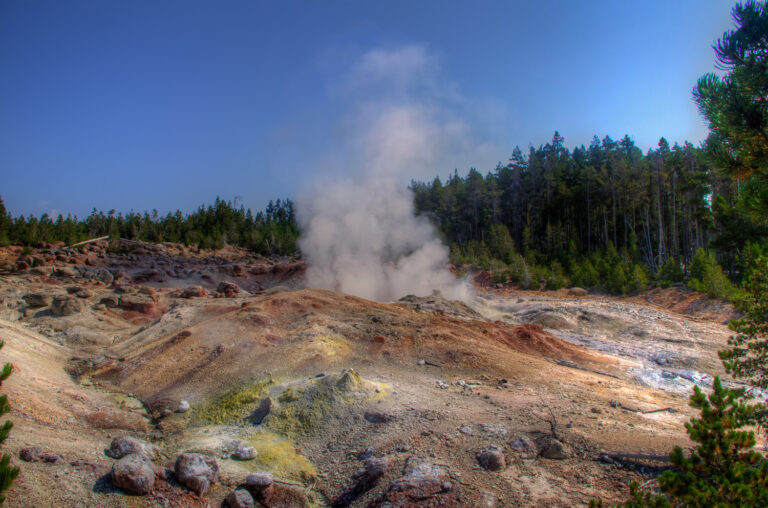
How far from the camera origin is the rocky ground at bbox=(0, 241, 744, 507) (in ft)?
13.9

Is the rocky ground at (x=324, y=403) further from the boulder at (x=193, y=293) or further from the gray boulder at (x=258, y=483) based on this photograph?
the boulder at (x=193, y=293)

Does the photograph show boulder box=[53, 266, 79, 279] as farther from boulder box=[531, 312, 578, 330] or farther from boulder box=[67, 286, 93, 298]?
boulder box=[531, 312, 578, 330]

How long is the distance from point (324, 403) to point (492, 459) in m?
2.70

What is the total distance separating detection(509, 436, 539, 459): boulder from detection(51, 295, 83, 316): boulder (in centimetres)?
1276

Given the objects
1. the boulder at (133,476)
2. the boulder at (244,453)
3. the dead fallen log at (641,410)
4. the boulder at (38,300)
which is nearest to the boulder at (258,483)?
the boulder at (244,453)

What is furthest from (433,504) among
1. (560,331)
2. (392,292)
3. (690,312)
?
(690,312)

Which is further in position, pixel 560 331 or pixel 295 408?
pixel 560 331

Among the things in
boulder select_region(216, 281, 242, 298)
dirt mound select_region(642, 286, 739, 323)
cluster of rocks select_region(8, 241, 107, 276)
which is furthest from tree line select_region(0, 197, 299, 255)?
dirt mound select_region(642, 286, 739, 323)

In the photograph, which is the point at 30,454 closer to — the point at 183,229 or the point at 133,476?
the point at 133,476

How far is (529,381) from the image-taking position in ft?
24.7

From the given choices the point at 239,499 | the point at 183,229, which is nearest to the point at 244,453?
the point at 239,499

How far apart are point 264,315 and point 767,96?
9.74 metres

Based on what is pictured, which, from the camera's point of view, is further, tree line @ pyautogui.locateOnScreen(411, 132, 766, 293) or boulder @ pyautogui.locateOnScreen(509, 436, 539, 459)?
tree line @ pyautogui.locateOnScreen(411, 132, 766, 293)

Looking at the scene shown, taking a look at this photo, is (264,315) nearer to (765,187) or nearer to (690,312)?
(765,187)
